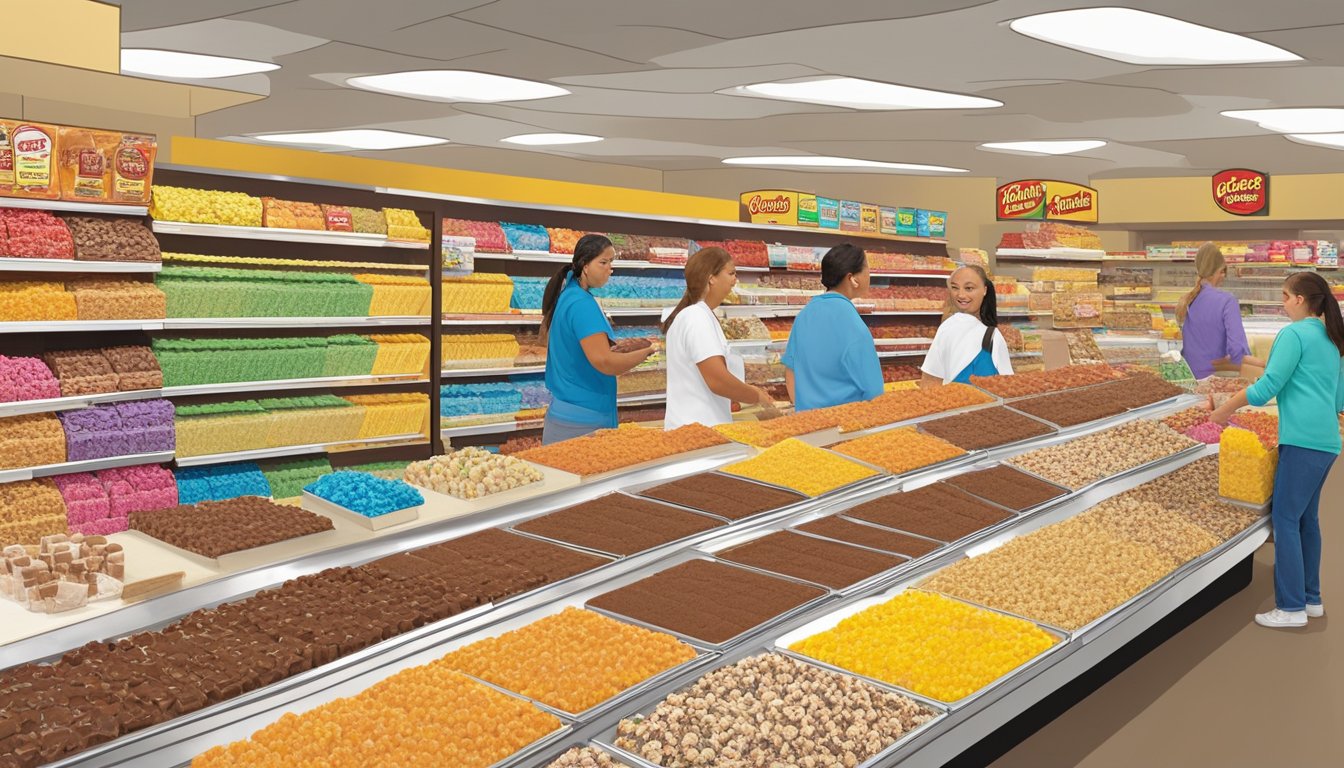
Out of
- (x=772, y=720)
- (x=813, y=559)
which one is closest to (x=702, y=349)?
(x=813, y=559)

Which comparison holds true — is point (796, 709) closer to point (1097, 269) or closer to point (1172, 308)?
point (1097, 269)

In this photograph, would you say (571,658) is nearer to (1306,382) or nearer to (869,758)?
(869,758)

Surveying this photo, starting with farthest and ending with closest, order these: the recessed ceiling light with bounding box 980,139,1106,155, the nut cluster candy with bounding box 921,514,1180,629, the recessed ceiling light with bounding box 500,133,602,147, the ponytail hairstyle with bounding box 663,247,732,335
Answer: the recessed ceiling light with bounding box 500,133,602,147 < the recessed ceiling light with bounding box 980,139,1106,155 < the ponytail hairstyle with bounding box 663,247,732,335 < the nut cluster candy with bounding box 921,514,1180,629

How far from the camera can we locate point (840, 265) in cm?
530

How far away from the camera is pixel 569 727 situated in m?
2.40

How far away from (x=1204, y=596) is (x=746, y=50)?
18.4 ft

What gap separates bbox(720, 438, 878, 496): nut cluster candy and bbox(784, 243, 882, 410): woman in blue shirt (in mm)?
924

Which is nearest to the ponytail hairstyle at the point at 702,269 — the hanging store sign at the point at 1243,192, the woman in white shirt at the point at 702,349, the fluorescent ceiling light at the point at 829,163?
the woman in white shirt at the point at 702,349

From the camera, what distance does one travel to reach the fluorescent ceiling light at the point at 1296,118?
11.2 metres

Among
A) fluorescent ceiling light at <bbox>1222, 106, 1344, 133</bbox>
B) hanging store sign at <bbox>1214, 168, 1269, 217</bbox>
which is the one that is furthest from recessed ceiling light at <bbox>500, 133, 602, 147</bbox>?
hanging store sign at <bbox>1214, 168, 1269, 217</bbox>

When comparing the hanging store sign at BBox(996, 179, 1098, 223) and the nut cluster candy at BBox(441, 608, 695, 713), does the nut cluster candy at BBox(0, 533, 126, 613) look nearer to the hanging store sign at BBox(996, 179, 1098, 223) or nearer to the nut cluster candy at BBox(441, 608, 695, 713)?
the nut cluster candy at BBox(441, 608, 695, 713)

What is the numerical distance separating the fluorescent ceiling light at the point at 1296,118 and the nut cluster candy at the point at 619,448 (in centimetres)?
955

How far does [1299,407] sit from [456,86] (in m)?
8.56

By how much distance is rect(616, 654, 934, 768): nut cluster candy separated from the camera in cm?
244
